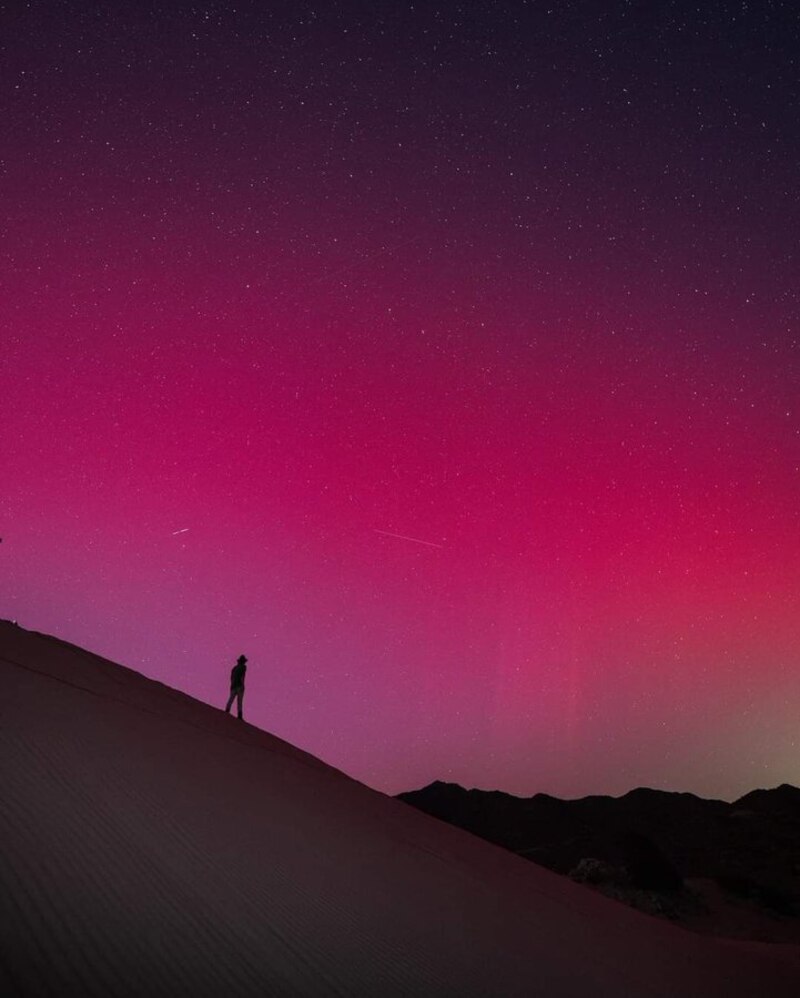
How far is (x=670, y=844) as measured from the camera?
131 feet

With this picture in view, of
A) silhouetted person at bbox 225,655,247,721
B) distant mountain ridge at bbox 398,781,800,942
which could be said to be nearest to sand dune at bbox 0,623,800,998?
silhouetted person at bbox 225,655,247,721

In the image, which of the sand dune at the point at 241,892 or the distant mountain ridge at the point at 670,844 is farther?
the distant mountain ridge at the point at 670,844

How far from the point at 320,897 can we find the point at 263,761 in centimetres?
618

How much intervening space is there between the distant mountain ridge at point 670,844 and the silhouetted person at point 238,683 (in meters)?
12.6

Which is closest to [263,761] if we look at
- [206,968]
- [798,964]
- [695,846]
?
[206,968]

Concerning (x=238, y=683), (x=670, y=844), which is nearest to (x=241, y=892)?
(x=238, y=683)

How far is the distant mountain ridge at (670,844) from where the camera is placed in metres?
23.0

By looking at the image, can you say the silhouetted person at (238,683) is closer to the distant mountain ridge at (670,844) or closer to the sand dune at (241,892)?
the sand dune at (241,892)

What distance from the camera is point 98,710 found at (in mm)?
9156

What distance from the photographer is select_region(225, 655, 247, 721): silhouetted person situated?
56.4 feet

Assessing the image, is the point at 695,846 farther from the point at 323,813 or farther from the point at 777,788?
the point at 323,813

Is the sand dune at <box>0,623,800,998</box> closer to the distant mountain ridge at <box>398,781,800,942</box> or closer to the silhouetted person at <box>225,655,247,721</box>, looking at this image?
the silhouetted person at <box>225,655,247,721</box>

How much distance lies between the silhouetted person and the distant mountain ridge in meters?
12.6

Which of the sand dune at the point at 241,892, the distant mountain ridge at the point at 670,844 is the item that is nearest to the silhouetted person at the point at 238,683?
the sand dune at the point at 241,892
